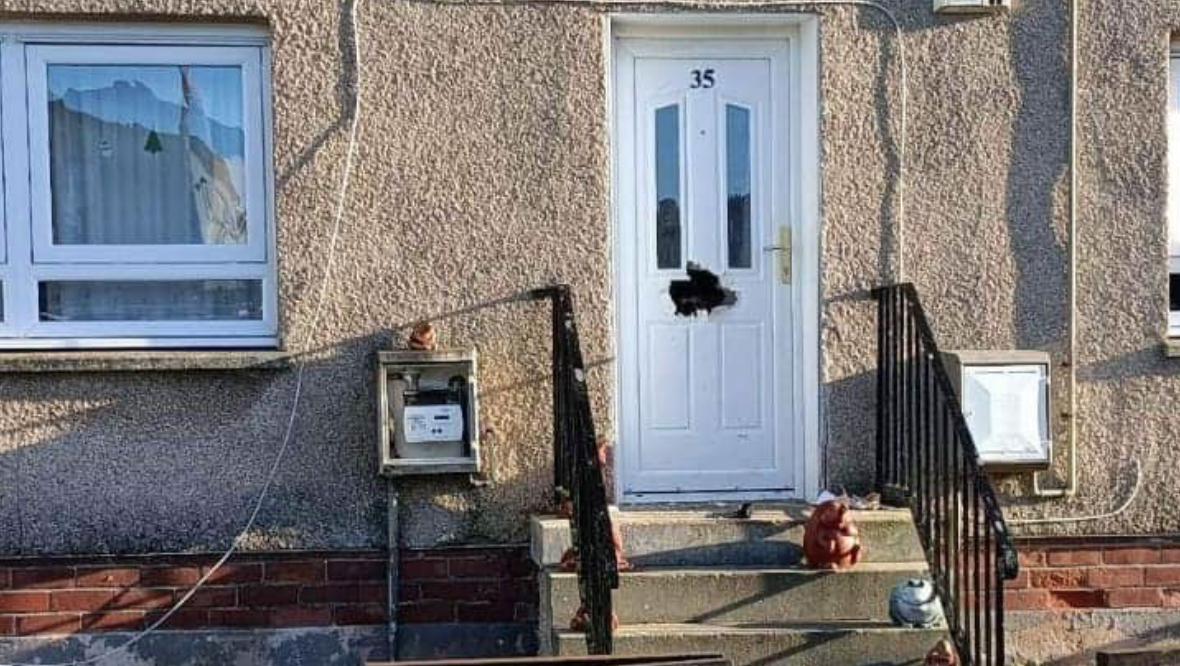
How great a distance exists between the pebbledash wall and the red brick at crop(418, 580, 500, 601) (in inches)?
2.6

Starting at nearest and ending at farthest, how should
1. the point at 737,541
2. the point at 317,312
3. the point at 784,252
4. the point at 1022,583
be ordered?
the point at 737,541, the point at 317,312, the point at 1022,583, the point at 784,252

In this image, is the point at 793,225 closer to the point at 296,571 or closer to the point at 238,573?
the point at 296,571

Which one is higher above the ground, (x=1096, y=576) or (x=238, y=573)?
(x=238, y=573)

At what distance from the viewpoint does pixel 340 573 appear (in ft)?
17.8

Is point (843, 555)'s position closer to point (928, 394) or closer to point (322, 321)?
point (928, 394)

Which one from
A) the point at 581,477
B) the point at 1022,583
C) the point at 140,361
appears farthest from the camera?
the point at 1022,583

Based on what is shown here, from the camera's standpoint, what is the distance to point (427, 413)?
209 inches

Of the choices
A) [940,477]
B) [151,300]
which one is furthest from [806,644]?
[151,300]

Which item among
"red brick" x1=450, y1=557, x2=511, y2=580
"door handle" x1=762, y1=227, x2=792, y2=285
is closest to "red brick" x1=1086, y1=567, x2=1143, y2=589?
"door handle" x1=762, y1=227, x2=792, y2=285

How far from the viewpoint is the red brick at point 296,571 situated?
5.40m

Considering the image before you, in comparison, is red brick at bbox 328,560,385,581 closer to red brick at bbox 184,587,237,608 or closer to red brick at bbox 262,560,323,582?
red brick at bbox 262,560,323,582

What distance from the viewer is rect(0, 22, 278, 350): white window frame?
5391 mm

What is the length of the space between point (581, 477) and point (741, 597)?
3.05ft

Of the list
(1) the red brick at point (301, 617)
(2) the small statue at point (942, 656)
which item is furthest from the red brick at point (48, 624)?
(2) the small statue at point (942, 656)
